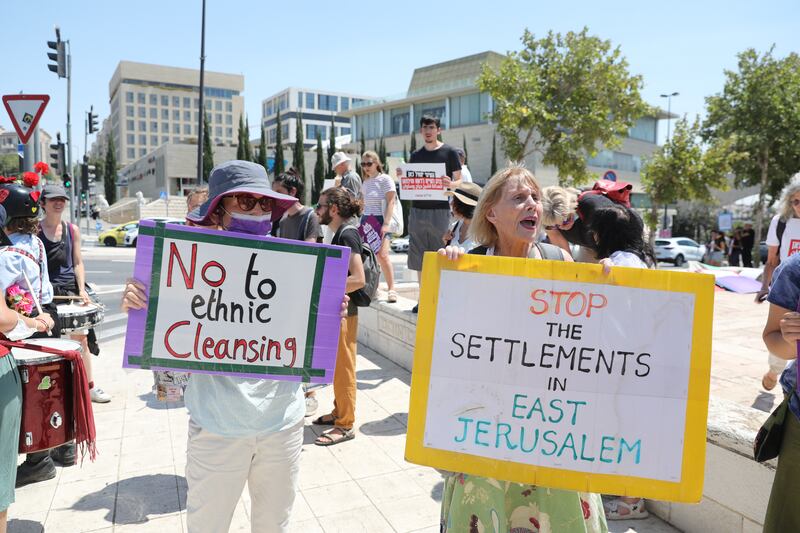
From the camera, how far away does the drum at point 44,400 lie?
3174 millimetres

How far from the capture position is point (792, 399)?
2.10 m

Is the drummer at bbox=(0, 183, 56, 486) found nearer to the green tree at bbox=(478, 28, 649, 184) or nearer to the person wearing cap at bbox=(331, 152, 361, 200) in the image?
the person wearing cap at bbox=(331, 152, 361, 200)

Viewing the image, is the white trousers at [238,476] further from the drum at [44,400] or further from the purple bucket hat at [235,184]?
the drum at [44,400]

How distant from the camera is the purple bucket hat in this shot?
2.38 m

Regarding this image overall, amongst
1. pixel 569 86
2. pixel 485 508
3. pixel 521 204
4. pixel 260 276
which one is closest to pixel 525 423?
pixel 485 508

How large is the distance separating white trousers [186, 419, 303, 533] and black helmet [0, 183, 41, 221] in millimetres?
2175

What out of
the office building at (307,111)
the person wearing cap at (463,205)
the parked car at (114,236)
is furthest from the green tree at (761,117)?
the office building at (307,111)

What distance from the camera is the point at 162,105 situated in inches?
5305

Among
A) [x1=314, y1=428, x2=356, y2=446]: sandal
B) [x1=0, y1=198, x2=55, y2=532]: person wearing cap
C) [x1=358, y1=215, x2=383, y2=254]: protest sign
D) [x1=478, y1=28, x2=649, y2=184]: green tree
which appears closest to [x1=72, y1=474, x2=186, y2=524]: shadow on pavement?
[x1=0, y1=198, x2=55, y2=532]: person wearing cap

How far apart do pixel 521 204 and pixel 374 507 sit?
2195 mm

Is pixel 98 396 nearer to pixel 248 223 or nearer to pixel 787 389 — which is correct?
pixel 248 223

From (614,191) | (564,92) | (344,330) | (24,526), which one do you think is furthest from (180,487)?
(564,92)

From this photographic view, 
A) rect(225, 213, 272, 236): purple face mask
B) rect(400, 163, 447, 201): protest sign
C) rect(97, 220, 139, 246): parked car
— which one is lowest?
rect(97, 220, 139, 246): parked car

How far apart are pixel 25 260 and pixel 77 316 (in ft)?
4.74
